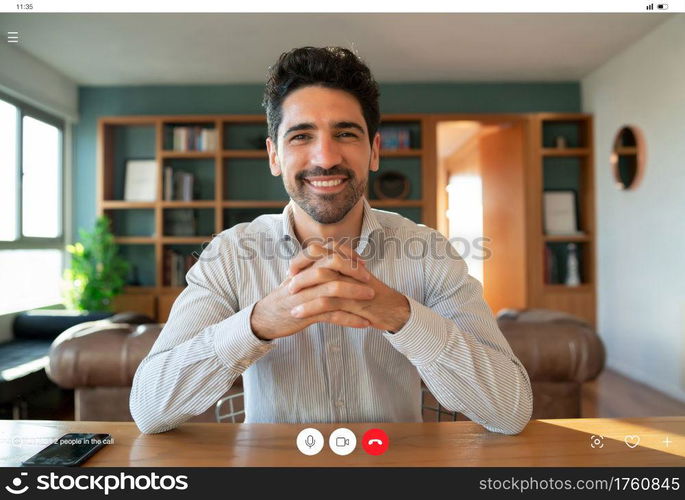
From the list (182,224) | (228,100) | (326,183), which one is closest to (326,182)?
(326,183)

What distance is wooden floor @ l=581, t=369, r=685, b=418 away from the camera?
2.53ft

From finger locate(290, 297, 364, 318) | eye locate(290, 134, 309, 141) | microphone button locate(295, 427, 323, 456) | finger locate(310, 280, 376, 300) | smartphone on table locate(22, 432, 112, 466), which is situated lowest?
smartphone on table locate(22, 432, 112, 466)

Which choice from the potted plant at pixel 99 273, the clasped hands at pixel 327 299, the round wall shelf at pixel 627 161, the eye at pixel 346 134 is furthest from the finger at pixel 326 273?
the potted plant at pixel 99 273

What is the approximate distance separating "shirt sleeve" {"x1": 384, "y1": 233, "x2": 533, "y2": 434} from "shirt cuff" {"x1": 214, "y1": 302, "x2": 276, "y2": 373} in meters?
0.17

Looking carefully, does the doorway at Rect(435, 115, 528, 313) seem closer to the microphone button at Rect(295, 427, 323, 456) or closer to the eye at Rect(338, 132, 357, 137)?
the eye at Rect(338, 132, 357, 137)

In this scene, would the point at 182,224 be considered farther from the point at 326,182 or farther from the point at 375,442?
the point at 375,442

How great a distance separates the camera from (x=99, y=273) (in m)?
3.61

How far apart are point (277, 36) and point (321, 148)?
183mm

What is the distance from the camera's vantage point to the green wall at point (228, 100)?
3.12 ft

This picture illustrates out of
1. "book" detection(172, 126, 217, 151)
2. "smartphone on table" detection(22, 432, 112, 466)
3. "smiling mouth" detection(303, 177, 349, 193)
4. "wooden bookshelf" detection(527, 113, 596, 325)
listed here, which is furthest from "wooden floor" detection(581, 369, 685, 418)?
"book" detection(172, 126, 217, 151)

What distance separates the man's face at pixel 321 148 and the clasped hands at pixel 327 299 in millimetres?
141

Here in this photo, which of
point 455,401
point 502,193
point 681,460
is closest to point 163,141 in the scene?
point 502,193
